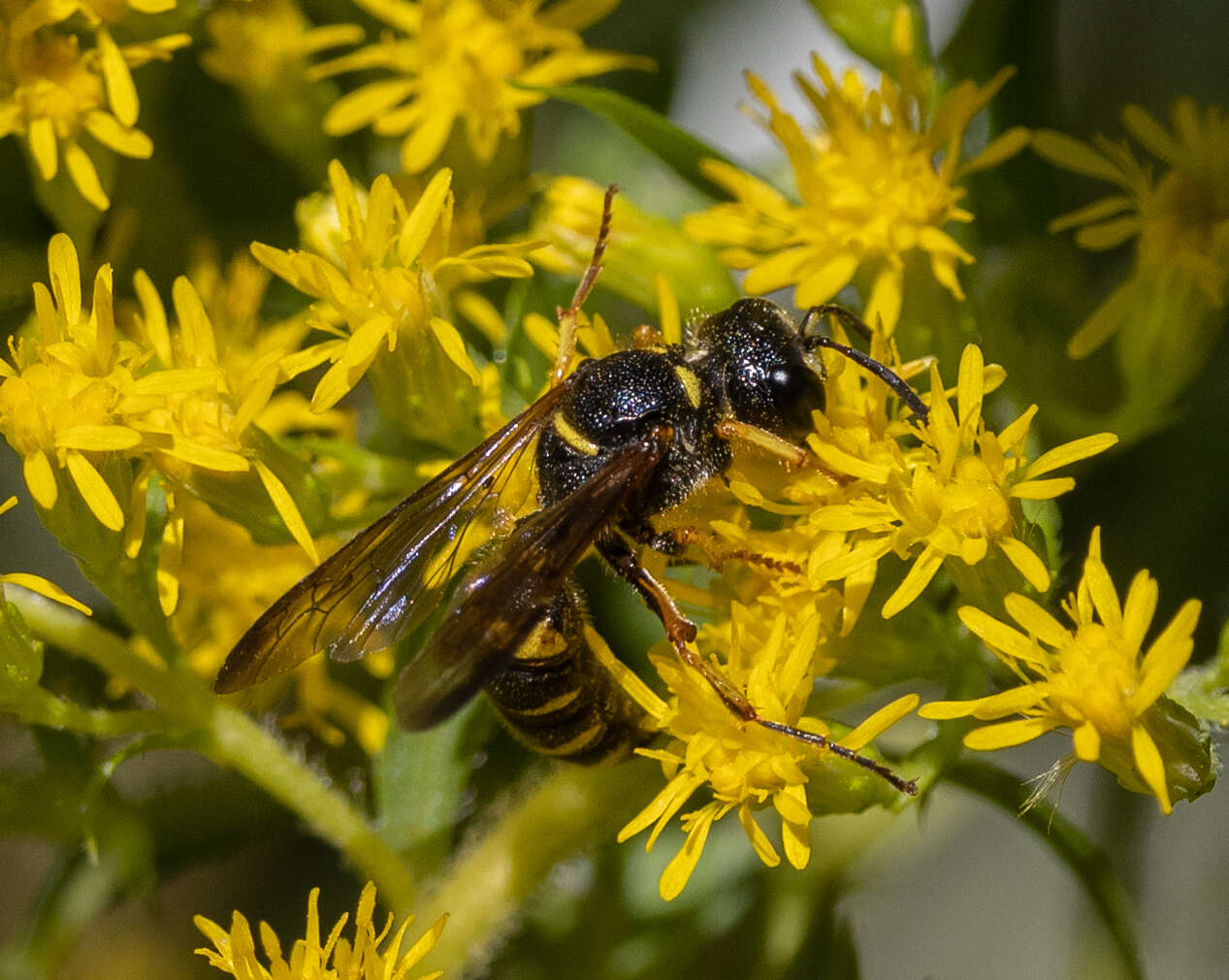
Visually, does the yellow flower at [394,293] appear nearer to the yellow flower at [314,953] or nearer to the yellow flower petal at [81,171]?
the yellow flower petal at [81,171]

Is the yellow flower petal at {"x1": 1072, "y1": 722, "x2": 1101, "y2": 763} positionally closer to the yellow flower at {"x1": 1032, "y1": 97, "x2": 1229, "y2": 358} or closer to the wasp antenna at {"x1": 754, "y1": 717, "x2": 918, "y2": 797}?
the wasp antenna at {"x1": 754, "y1": 717, "x2": 918, "y2": 797}

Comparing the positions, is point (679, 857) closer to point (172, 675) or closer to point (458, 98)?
point (172, 675)

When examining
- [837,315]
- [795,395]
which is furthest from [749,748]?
[837,315]

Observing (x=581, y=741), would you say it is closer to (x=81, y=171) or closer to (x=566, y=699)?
(x=566, y=699)

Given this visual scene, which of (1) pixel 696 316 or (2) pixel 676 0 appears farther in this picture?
(2) pixel 676 0

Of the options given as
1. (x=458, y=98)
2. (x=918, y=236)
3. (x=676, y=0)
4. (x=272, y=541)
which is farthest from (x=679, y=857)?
(x=676, y=0)

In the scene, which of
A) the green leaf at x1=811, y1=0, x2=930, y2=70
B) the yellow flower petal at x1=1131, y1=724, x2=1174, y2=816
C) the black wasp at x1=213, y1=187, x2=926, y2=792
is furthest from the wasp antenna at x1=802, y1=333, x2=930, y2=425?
the green leaf at x1=811, y1=0, x2=930, y2=70
